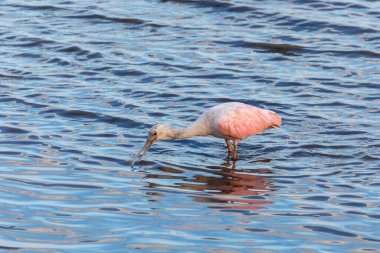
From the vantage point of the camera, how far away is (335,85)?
15.4m

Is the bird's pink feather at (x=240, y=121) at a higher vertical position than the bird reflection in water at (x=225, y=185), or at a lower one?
higher

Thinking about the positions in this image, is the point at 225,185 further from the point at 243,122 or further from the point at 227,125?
the point at 243,122

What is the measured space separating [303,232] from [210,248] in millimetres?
899

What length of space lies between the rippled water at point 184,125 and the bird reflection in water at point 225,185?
0.09 ft

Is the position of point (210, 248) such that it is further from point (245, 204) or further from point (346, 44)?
point (346, 44)

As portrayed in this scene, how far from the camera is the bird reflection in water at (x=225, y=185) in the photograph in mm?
10367

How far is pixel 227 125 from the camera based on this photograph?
1252 centimetres

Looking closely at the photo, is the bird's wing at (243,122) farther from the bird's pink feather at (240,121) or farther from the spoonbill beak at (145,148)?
the spoonbill beak at (145,148)

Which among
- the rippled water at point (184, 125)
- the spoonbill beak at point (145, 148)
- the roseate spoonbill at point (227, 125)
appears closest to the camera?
the rippled water at point (184, 125)

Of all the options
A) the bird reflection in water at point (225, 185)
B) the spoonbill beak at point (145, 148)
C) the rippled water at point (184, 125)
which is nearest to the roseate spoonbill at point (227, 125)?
the spoonbill beak at point (145, 148)

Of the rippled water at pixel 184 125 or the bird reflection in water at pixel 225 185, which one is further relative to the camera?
the bird reflection in water at pixel 225 185

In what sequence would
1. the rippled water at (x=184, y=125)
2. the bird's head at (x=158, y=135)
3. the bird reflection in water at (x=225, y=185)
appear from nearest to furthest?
1. the rippled water at (x=184, y=125)
2. the bird reflection in water at (x=225, y=185)
3. the bird's head at (x=158, y=135)

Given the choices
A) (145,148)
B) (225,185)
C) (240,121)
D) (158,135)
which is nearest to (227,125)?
(240,121)

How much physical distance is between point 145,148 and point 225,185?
1.41 m
